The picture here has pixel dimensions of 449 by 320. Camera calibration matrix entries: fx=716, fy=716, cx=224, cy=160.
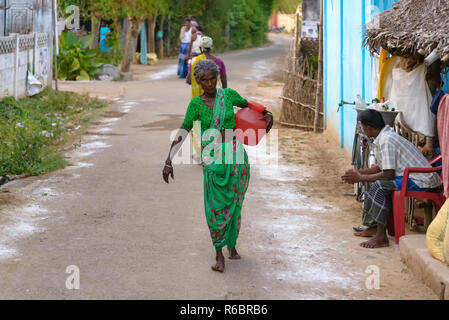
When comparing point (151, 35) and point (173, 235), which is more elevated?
point (151, 35)

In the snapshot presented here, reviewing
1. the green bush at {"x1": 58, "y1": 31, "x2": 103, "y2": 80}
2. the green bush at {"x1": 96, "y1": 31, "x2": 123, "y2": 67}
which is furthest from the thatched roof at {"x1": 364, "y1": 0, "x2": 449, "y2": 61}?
the green bush at {"x1": 96, "y1": 31, "x2": 123, "y2": 67}

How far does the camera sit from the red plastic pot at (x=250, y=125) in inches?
213

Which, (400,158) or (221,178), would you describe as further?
(400,158)

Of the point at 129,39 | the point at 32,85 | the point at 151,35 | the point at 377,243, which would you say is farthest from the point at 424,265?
the point at 151,35

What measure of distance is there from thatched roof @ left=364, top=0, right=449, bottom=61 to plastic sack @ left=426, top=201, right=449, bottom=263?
122 centimetres

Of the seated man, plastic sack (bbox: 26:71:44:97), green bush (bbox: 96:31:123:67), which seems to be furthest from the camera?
green bush (bbox: 96:31:123:67)

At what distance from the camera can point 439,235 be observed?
201 inches

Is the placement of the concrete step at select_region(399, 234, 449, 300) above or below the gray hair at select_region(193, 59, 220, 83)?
below

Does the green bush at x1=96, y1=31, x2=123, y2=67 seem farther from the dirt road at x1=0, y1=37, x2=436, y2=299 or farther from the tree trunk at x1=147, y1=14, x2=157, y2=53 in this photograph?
the dirt road at x1=0, y1=37, x2=436, y2=299

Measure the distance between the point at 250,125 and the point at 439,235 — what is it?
1588 millimetres

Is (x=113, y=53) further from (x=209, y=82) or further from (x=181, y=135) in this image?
(x=209, y=82)

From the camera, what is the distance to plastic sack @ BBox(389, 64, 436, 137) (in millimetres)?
6457

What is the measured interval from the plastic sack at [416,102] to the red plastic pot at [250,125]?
1.77 m

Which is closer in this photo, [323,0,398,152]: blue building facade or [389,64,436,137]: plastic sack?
[389,64,436,137]: plastic sack
